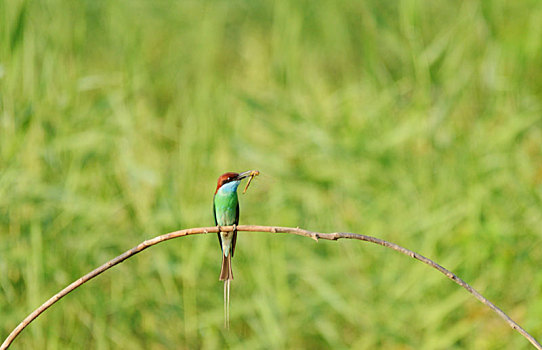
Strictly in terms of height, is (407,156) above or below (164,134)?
below

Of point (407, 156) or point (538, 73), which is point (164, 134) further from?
point (538, 73)

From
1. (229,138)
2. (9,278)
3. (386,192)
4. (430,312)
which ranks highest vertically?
(229,138)

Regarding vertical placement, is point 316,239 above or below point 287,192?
below

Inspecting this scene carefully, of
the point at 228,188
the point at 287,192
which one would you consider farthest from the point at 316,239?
the point at 287,192

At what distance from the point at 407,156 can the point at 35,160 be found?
1702mm

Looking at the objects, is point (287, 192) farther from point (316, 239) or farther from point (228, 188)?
point (316, 239)

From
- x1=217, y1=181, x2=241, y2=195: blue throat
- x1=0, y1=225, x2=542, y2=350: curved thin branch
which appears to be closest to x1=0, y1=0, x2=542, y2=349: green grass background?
x1=217, y1=181, x2=241, y2=195: blue throat

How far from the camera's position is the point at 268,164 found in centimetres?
367

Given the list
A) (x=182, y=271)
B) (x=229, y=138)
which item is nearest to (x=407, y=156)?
(x=229, y=138)

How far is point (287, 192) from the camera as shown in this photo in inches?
144

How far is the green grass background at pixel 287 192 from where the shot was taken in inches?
124

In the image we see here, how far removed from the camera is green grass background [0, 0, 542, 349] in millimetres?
3162

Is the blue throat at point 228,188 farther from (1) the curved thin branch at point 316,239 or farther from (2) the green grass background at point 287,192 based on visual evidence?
(2) the green grass background at point 287,192

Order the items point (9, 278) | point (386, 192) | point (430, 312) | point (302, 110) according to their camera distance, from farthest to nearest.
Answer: point (302, 110)
point (386, 192)
point (430, 312)
point (9, 278)
